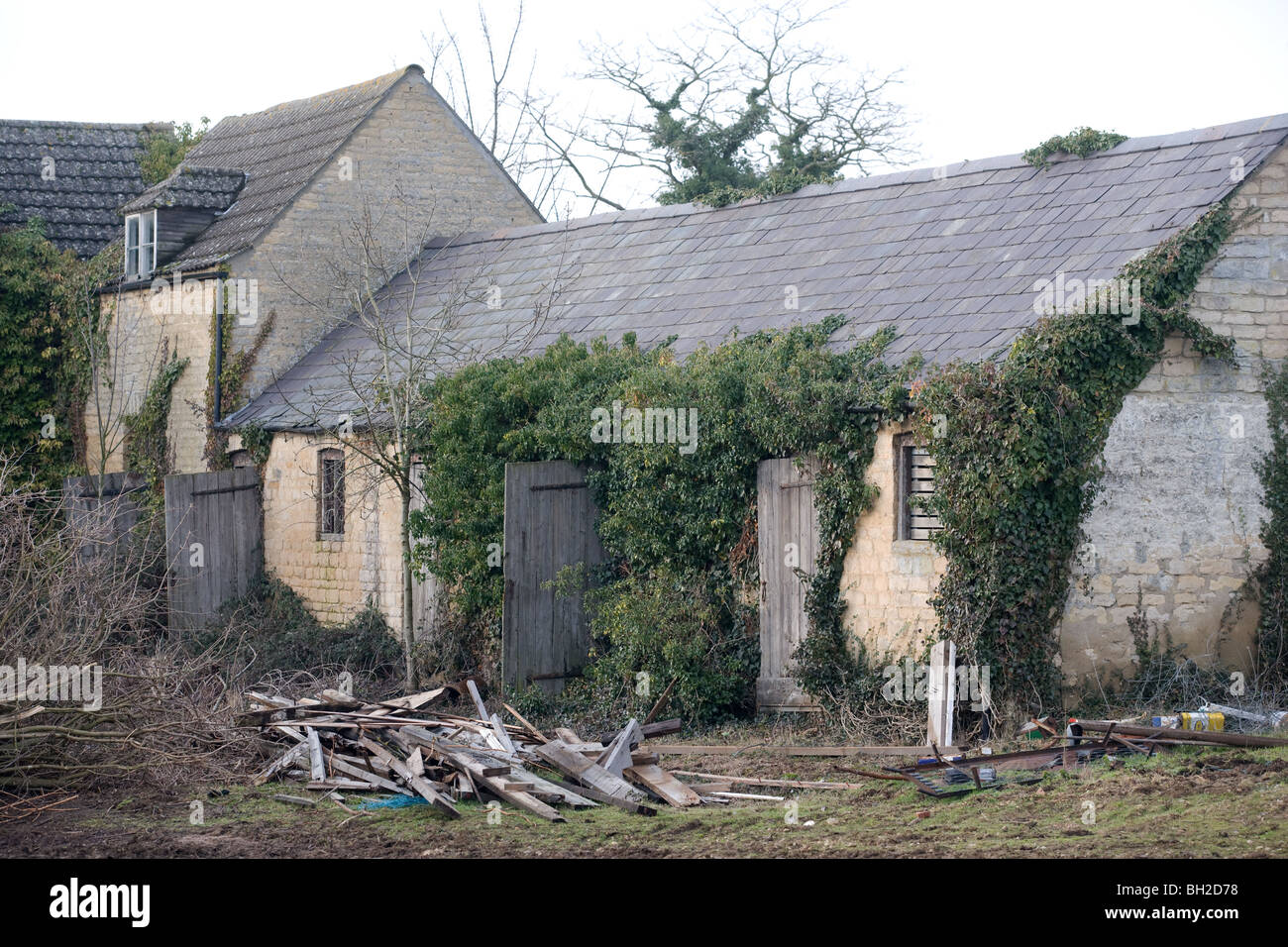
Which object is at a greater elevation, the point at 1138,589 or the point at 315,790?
the point at 1138,589

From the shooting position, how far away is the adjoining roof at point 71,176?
932 inches

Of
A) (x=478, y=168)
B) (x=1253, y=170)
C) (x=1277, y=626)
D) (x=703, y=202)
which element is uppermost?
(x=478, y=168)

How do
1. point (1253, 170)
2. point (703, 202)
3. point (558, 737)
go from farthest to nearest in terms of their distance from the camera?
1. point (703, 202)
2. point (1253, 170)
3. point (558, 737)

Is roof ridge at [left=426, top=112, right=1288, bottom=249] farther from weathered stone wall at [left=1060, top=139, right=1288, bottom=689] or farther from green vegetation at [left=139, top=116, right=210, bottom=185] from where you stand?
green vegetation at [left=139, top=116, right=210, bottom=185]

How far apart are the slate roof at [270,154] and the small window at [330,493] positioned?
390 cm

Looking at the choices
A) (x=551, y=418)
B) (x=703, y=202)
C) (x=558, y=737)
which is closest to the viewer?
(x=558, y=737)

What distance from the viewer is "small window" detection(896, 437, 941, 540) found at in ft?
42.3

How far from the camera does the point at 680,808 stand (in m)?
10.2

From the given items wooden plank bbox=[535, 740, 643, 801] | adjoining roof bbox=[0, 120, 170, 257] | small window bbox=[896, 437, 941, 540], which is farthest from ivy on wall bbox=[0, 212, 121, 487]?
small window bbox=[896, 437, 941, 540]

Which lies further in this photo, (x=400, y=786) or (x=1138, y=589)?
(x=1138, y=589)

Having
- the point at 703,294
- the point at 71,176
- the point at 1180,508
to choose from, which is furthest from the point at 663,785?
the point at 71,176
